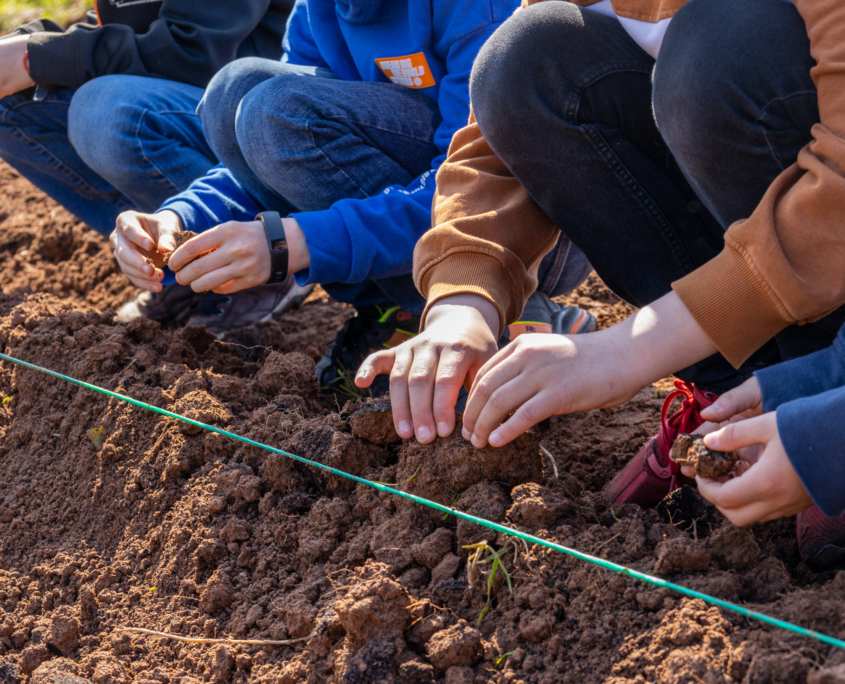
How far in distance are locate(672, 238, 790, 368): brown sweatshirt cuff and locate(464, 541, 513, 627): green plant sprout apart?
485 mm

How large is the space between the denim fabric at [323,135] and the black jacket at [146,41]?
48 cm

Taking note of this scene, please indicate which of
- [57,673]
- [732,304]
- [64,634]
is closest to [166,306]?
[64,634]

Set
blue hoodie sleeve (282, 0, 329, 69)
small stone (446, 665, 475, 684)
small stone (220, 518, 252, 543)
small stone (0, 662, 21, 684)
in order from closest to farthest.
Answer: small stone (446, 665, 475, 684), small stone (0, 662, 21, 684), small stone (220, 518, 252, 543), blue hoodie sleeve (282, 0, 329, 69)

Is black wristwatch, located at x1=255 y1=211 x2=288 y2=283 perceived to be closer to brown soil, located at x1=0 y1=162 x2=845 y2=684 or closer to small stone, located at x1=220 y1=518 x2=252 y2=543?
brown soil, located at x1=0 y1=162 x2=845 y2=684

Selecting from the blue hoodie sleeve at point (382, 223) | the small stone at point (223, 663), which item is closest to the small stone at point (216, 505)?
the small stone at point (223, 663)

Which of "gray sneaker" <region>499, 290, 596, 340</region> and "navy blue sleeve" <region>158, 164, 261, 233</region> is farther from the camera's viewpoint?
"navy blue sleeve" <region>158, 164, 261, 233</region>

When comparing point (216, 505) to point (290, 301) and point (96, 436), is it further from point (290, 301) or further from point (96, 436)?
point (290, 301)

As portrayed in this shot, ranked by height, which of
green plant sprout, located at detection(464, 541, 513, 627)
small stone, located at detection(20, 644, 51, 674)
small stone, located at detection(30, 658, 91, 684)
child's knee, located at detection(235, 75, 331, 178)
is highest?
child's knee, located at detection(235, 75, 331, 178)

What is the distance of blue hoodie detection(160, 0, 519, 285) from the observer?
183 cm

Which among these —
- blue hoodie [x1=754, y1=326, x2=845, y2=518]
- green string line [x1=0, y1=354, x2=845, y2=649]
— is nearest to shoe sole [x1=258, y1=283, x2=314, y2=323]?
green string line [x1=0, y1=354, x2=845, y2=649]

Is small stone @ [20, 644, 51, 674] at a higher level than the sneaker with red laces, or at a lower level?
lower

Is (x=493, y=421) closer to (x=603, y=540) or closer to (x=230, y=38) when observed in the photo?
(x=603, y=540)

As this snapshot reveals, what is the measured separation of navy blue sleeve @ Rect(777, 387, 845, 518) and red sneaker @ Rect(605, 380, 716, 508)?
1.32 feet

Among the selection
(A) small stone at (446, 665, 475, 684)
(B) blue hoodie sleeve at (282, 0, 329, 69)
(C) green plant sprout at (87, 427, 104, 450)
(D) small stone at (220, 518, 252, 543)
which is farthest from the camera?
(B) blue hoodie sleeve at (282, 0, 329, 69)
